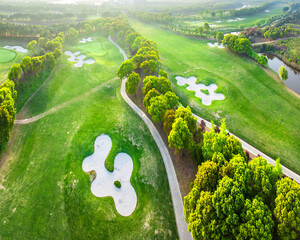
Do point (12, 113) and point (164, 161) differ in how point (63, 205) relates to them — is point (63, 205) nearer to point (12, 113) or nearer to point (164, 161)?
point (164, 161)

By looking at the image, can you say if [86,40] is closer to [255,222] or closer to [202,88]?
[202,88]

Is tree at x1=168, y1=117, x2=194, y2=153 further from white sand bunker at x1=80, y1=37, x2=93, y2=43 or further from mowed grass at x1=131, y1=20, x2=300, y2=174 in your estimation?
white sand bunker at x1=80, y1=37, x2=93, y2=43

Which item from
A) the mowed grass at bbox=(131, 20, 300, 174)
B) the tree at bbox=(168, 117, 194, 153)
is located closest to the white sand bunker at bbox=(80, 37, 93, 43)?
the mowed grass at bbox=(131, 20, 300, 174)

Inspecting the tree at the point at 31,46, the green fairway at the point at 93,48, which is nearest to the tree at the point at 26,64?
the tree at the point at 31,46

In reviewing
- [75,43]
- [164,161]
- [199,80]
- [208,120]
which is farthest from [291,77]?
[75,43]

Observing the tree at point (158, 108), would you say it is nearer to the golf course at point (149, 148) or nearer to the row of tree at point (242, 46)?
the golf course at point (149, 148)

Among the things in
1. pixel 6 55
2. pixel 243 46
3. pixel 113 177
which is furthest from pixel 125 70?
pixel 6 55
